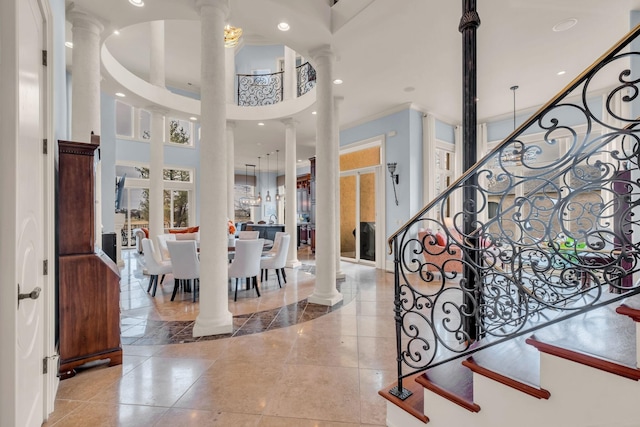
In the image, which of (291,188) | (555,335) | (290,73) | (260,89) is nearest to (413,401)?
(555,335)

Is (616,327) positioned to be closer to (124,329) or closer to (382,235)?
(124,329)

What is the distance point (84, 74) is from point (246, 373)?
3895 mm

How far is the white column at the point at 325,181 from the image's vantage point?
13.8ft

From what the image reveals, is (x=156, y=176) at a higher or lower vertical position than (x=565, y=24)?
lower

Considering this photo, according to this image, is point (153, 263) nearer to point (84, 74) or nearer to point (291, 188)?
point (84, 74)

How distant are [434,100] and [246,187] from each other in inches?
443

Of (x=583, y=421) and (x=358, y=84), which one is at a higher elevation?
(x=358, y=84)

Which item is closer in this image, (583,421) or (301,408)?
(583,421)

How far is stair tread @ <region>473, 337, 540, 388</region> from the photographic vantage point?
1464mm

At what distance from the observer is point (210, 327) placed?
313cm

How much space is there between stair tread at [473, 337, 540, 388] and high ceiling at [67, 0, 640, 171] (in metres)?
3.60

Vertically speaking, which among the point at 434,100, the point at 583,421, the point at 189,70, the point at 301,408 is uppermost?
the point at 189,70

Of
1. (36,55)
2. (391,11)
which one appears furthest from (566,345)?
(391,11)

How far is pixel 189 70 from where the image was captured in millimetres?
7895
